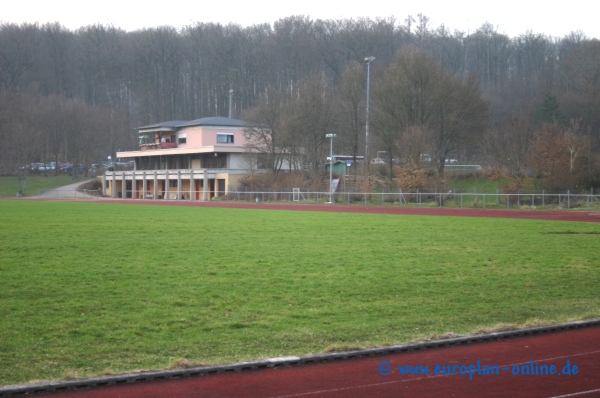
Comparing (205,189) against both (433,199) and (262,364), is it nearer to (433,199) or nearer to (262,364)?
(433,199)

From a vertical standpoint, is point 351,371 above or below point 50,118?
below

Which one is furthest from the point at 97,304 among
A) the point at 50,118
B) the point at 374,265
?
the point at 50,118

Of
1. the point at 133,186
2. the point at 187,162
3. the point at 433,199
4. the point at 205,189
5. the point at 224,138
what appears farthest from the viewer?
the point at 187,162

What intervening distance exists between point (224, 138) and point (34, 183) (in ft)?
98.9

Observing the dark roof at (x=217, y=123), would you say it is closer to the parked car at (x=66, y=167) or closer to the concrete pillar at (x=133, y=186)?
the concrete pillar at (x=133, y=186)

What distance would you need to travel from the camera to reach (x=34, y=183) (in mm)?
96625

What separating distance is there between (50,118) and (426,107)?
242 feet

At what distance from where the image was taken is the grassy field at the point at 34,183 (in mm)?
89094

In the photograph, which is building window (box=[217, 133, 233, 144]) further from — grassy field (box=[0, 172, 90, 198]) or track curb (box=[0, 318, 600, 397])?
track curb (box=[0, 318, 600, 397])

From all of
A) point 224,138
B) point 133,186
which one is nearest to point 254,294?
point 224,138

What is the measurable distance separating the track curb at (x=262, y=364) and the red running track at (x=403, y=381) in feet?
0.39

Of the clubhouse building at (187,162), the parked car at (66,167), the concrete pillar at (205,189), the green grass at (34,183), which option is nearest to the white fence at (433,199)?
the concrete pillar at (205,189)

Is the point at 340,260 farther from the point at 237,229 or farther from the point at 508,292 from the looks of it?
the point at 237,229

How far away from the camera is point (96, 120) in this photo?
121812 millimetres
